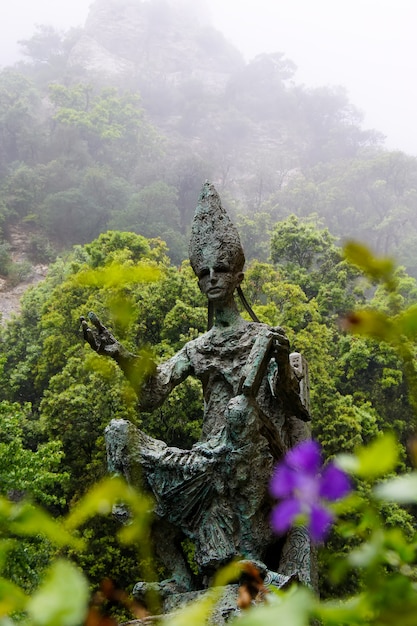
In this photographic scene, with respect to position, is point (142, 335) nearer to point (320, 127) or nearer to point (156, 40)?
point (320, 127)

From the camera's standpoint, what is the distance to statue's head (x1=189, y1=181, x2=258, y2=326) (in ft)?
11.6

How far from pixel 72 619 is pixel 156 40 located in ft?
225

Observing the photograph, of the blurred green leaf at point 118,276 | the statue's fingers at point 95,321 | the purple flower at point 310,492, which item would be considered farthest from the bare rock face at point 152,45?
the purple flower at point 310,492

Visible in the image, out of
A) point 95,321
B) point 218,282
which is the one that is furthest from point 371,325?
point 218,282

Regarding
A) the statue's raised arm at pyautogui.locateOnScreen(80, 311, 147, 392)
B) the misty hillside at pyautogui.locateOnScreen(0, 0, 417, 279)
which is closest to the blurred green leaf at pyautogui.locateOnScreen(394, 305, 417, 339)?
the statue's raised arm at pyautogui.locateOnScreen(80, 311, 147, 392)

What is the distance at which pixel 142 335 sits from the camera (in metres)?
11.0

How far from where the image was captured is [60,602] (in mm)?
345

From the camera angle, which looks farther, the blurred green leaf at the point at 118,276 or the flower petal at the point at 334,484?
the blurred green leaf at the point at 118,276

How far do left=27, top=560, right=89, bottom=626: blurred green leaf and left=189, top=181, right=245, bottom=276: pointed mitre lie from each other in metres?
3.21

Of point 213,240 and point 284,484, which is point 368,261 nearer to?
point 284,484

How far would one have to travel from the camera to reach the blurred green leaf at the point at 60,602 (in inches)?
13.5

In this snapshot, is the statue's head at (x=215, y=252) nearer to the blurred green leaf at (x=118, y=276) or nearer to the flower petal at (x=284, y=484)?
the blurred green leaf at (x=118, y=276)

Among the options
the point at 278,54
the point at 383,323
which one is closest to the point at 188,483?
the point at 383,323

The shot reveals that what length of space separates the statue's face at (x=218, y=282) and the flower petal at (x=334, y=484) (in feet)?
10.1
